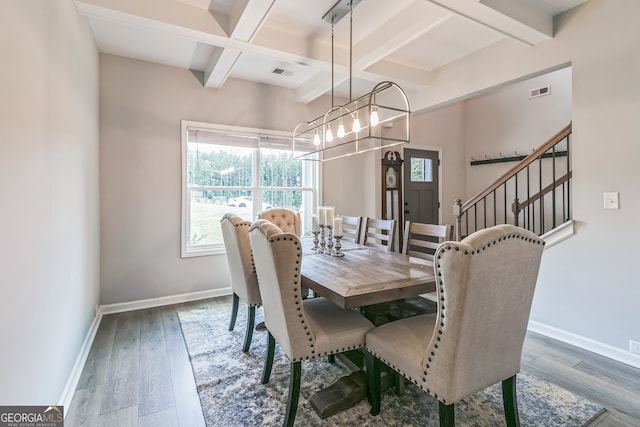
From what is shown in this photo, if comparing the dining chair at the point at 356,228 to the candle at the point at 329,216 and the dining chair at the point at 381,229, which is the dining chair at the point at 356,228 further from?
the candle at the point at 329,216

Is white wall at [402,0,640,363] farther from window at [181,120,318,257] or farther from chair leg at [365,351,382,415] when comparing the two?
window at [181,120,318,257]

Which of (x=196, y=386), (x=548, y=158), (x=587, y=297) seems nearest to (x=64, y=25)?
(x=196, y=386)

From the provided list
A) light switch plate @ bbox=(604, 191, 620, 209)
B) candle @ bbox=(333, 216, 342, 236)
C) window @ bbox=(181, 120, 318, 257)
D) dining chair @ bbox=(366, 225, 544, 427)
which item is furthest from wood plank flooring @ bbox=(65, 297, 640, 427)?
candle @ bbox=(333, 216, 342, 236)

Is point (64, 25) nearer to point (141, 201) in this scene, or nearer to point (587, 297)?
point (141, 201)

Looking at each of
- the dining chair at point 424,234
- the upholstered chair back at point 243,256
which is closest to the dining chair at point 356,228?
the dining chair at point 424,234

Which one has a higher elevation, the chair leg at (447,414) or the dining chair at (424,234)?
the dining chair at (424,234)

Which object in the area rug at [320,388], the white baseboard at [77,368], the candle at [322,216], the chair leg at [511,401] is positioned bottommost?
the area rug at [320,388]

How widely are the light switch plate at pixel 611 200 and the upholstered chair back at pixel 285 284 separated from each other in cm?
246

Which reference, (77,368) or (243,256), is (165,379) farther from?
(243,256)

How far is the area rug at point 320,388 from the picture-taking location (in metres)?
1.70

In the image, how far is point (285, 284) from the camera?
1574mm

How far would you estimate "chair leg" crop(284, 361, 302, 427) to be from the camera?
1.58m

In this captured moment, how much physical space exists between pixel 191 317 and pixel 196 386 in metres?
1.27

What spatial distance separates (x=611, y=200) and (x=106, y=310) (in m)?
4.66
